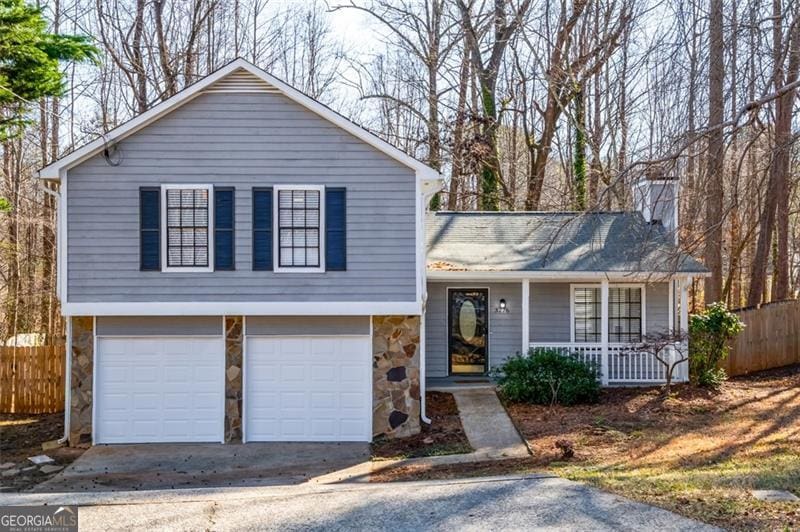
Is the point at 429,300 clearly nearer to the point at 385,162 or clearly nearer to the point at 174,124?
the point at 385,162

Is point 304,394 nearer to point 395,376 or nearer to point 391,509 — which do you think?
point 395,376

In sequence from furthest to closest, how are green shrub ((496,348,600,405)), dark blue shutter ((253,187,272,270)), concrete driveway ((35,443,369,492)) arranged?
green shrub ((496,348,600,405)), dark blue shutter ((253,187,272,270)), concrete driveway ((35,443,369,492))

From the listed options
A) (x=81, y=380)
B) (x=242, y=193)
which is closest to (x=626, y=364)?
(x=242, y=193)

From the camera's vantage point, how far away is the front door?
50.5 feet

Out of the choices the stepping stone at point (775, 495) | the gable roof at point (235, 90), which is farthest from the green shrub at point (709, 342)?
the stepping stone at point (775, 495)

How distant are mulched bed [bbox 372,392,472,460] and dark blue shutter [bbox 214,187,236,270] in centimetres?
397

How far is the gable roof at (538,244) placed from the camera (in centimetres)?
1420

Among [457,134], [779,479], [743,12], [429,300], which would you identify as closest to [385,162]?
[429,300]

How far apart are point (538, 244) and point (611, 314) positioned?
7.45 feet

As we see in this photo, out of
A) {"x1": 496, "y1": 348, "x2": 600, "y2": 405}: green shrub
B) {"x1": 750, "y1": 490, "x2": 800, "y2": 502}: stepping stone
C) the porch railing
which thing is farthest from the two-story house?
{"x1": 750, "y1": 490, "x2": 800, "y2": 502}: stepping stone

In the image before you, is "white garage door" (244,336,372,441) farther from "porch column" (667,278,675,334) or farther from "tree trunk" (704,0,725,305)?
"porch column" (667,278,675,334)

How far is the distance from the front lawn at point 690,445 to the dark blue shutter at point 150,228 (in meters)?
6.83

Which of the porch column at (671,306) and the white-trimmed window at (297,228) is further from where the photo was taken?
the porch column at (671,306)

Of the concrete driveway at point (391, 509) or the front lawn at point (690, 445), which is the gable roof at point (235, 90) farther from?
the concrete driveway at point (391, 509)
